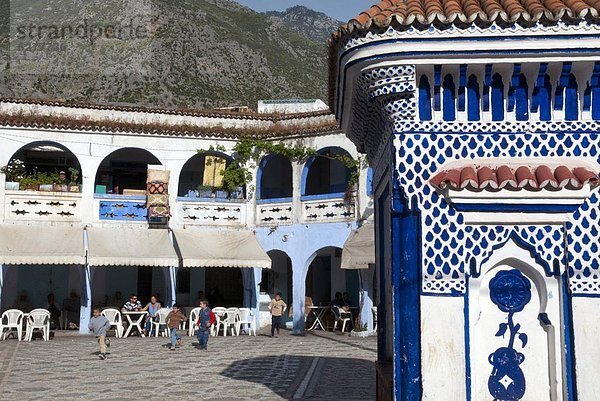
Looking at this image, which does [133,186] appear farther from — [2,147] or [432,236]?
[432,236]

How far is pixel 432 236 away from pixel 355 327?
1686 cm

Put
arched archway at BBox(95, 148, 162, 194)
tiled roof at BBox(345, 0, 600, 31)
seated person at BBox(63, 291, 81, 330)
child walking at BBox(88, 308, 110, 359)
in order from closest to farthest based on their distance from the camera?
tiled roof at BBox(345, 0, 600, 31) < child walking at BBox(88, 308, 110, 359) < seated person at BBox(63, 291, 81, 330) < arched archway at BBox(95, 148, 162, 194)

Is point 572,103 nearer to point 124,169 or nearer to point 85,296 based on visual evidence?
point 85,296

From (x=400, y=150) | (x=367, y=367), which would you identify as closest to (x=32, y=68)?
(x=367, y=367)

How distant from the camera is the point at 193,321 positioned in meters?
24.7

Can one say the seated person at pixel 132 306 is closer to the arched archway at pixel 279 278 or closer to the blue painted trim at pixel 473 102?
the arched archway at pixel 279 278

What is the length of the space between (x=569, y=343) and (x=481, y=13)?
11.2ft

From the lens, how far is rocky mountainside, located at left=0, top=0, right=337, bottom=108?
67125 mm

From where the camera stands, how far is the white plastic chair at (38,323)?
74.2 feet

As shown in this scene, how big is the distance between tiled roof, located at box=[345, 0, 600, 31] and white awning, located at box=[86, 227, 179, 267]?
16712mm

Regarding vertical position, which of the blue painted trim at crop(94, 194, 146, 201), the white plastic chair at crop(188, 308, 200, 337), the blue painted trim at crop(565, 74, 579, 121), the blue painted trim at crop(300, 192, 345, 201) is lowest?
the white plastic chair at crop(188, 308, 200, 337)

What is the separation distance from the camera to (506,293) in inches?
318

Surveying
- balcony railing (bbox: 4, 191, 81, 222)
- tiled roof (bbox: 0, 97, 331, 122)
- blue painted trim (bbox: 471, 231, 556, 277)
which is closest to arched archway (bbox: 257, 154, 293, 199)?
tiled roof (bbox: 0, 97, 331, 122)

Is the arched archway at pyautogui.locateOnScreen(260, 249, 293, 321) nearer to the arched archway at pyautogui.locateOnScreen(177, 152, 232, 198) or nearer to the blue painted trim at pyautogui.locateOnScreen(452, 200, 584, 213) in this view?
the arched archway at pyautogui.locateOnScreen(177, 152, 232, 198)
